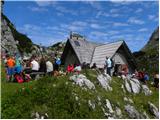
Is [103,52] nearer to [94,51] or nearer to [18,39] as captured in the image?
[94,51]

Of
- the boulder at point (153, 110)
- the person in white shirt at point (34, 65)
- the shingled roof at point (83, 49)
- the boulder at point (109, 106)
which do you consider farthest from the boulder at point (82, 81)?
the shingled roof at point (83, 49)

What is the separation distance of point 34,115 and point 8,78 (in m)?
6.31

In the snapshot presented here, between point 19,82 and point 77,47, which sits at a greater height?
point 77,47

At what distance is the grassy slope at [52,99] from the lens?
19.2 meters

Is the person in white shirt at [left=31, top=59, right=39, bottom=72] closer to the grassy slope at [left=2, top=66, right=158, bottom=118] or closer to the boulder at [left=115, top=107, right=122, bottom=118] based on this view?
the grassy slope at [left=2, top=66, right=158, bottom=118]

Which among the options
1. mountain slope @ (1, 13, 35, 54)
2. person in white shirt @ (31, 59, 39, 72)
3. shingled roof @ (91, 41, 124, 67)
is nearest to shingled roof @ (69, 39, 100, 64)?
shingled roof @ (91, 41, 124, 67)

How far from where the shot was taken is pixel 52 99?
20.3m

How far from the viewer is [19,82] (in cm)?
2388

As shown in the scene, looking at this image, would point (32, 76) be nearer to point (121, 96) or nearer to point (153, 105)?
point (121, 96)

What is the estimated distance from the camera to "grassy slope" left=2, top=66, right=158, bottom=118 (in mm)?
19219

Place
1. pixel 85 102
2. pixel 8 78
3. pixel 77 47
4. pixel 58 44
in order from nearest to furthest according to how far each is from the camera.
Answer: pixel 85 102 → pixel 8 78 → pixel 77 47 → pixel 58 44

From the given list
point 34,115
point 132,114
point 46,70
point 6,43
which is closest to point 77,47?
point 6,43

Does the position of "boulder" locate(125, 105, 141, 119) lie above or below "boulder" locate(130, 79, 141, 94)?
below

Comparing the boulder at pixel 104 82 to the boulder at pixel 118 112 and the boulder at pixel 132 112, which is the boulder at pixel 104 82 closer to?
the boulder at pixel 132 112
